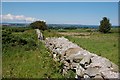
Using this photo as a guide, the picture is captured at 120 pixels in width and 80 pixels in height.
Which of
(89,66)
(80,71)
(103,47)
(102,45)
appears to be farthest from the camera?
(102,45)

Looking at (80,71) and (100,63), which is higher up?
(100,63)

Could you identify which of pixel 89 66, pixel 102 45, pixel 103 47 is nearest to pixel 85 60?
pixel 89 66

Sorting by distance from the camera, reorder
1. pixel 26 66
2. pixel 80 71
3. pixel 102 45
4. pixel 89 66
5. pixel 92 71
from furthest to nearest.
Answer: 1. pixel 102 45
2. pixel 26 66
3. pixel 80 71
4. pixel 89 66
5. pixel 92 71

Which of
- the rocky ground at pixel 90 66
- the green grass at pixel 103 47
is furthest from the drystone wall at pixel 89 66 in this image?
the green grass at pixel 103 47

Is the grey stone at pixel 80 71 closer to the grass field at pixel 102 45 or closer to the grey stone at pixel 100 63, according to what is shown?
the grey stone at pixel 100 63

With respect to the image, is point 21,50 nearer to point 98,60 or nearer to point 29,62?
point 29,62

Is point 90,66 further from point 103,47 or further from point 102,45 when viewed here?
point 102,45

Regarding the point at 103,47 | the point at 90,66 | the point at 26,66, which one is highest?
the point at 90,66

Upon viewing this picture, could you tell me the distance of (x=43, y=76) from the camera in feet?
28.8

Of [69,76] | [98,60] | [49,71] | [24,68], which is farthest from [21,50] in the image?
[98,60]

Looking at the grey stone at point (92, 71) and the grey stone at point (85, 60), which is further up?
the grey stone at point (85, 60)

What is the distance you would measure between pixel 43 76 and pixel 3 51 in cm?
615

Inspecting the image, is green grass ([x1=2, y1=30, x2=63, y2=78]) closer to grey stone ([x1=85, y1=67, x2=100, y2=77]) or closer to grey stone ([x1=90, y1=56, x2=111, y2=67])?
grey stone ([x1=90, y1=56, x2=111, y2=67])

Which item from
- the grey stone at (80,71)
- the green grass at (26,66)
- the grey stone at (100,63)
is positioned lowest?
the green grass at (26,66)
